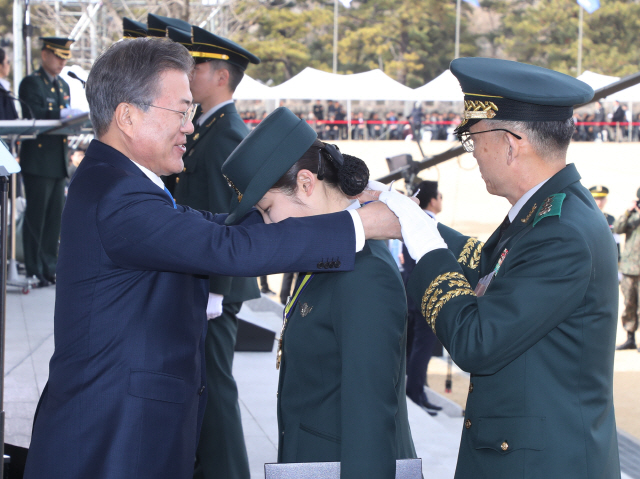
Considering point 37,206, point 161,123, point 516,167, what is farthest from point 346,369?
point 37,206

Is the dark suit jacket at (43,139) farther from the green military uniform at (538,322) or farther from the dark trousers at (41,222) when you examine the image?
the green military uniform at (538,322)

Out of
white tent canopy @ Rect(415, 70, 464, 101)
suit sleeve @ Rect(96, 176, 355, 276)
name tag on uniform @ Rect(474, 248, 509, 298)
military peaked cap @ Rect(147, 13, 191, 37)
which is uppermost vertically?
white tent canopy @ Rect(415, 70, 464, 101)

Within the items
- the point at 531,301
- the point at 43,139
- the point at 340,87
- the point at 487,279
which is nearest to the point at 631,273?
the point at 43,139

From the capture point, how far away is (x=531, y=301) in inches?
57.7

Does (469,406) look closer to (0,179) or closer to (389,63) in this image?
(0,179)

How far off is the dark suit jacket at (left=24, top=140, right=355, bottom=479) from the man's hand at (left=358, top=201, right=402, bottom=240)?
0.16 feet

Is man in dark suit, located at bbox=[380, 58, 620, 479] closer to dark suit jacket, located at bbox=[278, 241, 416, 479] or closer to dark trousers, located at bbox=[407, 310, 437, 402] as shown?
dark suit jacket, located at bbox=[278, 241, 416, 479]

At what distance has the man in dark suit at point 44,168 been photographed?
21.8 ft

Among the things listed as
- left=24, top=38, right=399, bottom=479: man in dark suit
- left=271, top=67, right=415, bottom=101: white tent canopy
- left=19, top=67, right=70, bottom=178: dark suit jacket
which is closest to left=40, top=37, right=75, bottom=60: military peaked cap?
left=19, top=67, right=70, bottom=178: dark suit jacket

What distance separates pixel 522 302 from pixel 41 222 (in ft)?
A: 19.7

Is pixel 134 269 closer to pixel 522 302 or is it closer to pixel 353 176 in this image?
pixel 353 176

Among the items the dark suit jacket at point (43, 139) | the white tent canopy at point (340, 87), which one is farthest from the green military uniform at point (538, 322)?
the white tent canopy at point (340, 87)

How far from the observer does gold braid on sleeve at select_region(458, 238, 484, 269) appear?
1.96 metres

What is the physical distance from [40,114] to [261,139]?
18.8 ft
